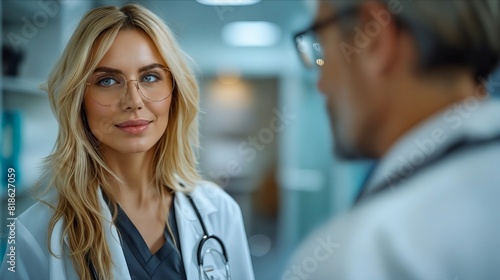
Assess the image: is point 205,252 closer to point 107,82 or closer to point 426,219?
point 107,82

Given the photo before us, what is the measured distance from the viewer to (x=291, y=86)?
1258mm

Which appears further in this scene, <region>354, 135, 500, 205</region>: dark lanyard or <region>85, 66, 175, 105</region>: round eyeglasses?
<region>354, 135, 500, 205</region>: dark lanyard

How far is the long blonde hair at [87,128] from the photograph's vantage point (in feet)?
3.50

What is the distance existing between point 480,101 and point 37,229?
1206mm

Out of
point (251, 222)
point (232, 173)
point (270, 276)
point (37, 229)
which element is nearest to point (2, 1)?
point (37, 229)

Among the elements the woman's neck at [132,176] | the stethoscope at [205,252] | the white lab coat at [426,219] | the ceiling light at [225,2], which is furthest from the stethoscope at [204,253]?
the ceiling light at [225,2]

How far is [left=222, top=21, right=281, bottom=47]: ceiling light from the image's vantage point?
4.12ft

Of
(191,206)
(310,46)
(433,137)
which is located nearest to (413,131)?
(433,137)

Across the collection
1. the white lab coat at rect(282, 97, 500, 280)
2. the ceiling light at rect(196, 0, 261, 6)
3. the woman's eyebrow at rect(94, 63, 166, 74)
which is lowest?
the white lab coat at rect(282, 97, 500, 280)

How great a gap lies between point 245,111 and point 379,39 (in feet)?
1.39

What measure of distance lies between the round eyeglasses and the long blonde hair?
2cm

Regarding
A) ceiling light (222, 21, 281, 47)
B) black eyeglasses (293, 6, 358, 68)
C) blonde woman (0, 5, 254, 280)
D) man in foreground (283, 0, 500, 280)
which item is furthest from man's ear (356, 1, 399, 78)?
blonde woman (0, 5, 254, 280)

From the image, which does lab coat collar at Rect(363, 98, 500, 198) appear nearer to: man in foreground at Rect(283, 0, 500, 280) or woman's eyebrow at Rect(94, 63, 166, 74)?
man in foreground at Rect(283, 0, 500, 280)

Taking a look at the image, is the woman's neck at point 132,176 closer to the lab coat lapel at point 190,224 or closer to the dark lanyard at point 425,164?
the lab coat lapel at point 190,224
